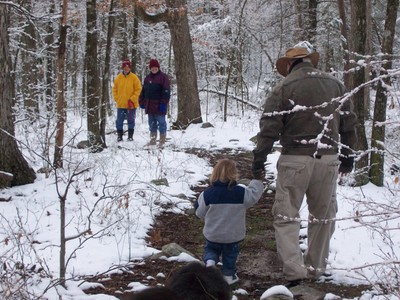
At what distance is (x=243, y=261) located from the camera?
206 inches

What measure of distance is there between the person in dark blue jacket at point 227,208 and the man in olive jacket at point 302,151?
236 mm

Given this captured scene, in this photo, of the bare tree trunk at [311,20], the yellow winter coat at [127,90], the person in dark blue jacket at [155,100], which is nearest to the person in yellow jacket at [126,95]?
the yellow winter coat at [127,90]

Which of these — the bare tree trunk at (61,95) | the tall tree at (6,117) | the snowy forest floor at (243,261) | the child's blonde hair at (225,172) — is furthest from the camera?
the bare tree trunk at (61,95)

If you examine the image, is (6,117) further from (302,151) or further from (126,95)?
(126,95)

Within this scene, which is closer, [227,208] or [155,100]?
[227,208]

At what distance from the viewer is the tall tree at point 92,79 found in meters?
9.55

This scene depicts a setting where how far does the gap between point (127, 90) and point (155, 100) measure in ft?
4.87

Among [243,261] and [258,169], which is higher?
[258,169]

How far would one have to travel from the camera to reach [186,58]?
15.0 metres

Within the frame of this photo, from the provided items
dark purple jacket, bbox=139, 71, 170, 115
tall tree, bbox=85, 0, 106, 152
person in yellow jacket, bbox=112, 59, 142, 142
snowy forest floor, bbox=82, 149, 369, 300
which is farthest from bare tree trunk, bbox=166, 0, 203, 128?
snowy forest floor, bbox=82, 149, 369, 300

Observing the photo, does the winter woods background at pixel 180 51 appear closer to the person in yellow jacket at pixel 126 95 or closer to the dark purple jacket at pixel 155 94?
the person in yellow jacket at pixel 126 95

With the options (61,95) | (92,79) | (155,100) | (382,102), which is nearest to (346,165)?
(382,102)

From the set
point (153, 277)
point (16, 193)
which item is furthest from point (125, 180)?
point (153, 277)

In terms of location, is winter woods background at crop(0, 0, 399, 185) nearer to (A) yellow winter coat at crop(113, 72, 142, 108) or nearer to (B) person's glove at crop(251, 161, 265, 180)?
(A) yellow winter coat at crop(113, 72, 142, 108)
